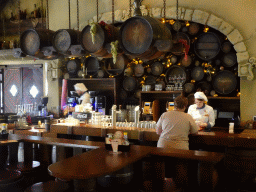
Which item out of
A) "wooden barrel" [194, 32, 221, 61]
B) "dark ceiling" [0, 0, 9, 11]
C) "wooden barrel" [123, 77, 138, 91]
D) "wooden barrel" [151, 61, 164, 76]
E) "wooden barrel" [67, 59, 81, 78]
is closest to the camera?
"wooden barrel" [194, 32, 221, 61]

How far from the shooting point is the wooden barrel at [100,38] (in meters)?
4.89

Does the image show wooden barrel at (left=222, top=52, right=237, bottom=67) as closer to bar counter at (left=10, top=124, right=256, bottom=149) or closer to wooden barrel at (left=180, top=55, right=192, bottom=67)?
wooden barrel at (left=180, top=55, right=192, bottom=67)

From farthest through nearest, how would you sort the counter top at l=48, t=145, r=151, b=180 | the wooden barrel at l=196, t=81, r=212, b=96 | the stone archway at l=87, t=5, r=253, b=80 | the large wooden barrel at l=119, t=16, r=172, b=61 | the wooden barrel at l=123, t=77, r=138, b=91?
the wooden barrel at l=123, t=77, r=138, b=91 → the wooden barrel at l=196, t=81, r=212, b=96 → the stone archway at l=87, t=5, r=253, b=80 → the large wooden barrel at l=119, t=16, r=172, b=61 → the counter top at l=48, t=145, r=151, b=180

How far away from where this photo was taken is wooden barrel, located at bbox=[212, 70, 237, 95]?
24.0ft

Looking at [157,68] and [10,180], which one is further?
[157,68]

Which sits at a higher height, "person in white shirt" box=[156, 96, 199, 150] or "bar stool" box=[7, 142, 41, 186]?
"person in white shirt" box=[156, 96, 199, 150]

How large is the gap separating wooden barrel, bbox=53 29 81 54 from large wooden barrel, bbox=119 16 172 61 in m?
1.05

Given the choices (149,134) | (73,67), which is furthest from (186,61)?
(73,67)

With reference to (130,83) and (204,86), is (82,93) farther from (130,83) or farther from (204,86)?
(204,86)

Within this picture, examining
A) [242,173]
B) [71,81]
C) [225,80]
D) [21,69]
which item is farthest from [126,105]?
[242,173]

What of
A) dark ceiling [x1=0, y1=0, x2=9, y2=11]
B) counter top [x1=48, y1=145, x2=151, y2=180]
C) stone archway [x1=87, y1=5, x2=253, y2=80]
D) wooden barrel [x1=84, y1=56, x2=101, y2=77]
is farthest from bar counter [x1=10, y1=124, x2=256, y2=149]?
dark ceiling [x1=0, y1=0, x2=9, y2=11]

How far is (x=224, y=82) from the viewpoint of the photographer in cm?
742

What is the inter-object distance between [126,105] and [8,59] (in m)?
3.89

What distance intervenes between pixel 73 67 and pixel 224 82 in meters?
4.20
